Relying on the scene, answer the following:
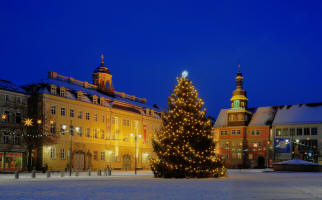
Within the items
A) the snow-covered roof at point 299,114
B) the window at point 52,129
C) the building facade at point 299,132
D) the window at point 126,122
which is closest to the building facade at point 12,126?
the window at point 52,129

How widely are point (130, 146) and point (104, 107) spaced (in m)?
9.51

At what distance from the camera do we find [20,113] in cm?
5528

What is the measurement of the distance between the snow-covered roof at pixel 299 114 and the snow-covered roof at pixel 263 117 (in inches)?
73.9

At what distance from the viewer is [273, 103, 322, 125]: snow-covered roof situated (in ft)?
272

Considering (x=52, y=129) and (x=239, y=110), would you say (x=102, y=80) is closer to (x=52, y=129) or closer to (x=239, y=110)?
(x=52, y=129)

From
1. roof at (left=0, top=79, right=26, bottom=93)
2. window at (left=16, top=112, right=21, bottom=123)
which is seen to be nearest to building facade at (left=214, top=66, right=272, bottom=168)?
window at (left=16, top=112, right=21, bottom=123)

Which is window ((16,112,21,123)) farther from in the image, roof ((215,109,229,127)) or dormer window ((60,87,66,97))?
roof ((215,109,229,127))

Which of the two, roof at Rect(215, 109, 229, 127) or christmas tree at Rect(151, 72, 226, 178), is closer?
christmas tree at Rect(151, 72, 226, 178)

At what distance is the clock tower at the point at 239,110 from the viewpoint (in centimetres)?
9062

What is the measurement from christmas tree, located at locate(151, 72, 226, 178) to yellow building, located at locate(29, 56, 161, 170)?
20.4m

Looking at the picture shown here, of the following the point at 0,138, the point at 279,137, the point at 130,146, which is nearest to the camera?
the point at 0,138

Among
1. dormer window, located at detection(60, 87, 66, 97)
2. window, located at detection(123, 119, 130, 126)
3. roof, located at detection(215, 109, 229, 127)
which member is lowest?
window, located at detection(123, 119, 130, 126)

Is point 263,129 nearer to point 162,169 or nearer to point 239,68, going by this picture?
point 239,68

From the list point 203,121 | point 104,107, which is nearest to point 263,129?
point 104,107
